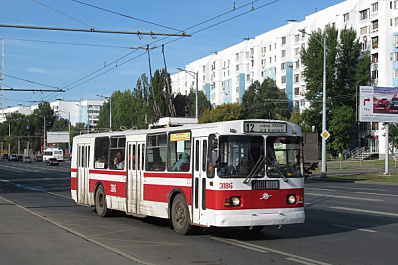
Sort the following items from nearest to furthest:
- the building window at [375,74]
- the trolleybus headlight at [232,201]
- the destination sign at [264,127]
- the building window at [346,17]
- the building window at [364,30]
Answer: the trolleybus headlight at [232,201], the destination sign at [264,127], the building window at [375,74], the building window at [364,30], the building window at [346,17]

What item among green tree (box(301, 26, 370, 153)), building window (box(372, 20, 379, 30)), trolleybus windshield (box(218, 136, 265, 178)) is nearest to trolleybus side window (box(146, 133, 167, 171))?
trolleybus windshield (box(218, 136, 265, 178))

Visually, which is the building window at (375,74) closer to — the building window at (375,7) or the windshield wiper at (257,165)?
the building window at (375,7)

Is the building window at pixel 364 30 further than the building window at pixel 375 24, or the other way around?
the building window at pixel 364 30

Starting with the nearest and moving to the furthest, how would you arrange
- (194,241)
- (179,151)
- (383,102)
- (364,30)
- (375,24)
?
(194,241)
(179,151)
(383,102)
(375,24)
(364,30)

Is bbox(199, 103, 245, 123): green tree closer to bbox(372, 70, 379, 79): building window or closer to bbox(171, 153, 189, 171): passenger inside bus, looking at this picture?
bbox(372, 70, 379, 79): building window

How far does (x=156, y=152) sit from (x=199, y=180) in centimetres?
252

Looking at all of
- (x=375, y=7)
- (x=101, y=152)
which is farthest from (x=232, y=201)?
(x=375, y=7)

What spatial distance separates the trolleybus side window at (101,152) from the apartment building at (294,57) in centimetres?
3823

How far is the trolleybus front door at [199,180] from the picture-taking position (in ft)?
37.1

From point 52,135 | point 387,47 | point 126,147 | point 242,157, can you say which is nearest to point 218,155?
point 242,157

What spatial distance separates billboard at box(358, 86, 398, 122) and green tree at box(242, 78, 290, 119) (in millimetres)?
41251

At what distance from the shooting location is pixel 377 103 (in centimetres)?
3962

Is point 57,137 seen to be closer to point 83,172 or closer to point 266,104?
point 266,104

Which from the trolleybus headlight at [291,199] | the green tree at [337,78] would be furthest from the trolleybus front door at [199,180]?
the green tree at [337,78]
